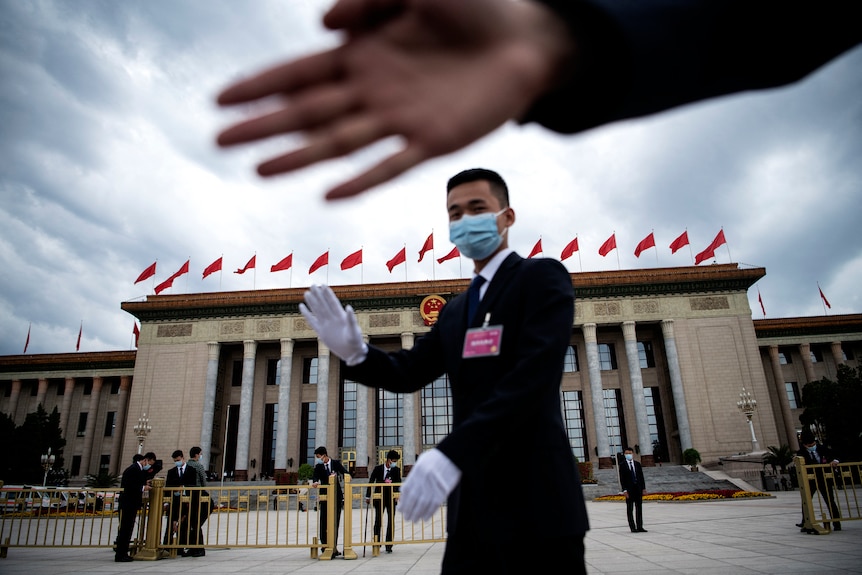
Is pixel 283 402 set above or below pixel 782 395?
above

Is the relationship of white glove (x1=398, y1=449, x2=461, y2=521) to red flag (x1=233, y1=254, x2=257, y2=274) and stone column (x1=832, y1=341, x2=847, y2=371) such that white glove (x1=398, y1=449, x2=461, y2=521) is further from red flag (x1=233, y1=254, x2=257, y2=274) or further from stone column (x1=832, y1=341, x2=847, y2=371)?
stone column (x1=832, y1=341, x2=847, y2=371)

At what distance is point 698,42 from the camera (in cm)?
101

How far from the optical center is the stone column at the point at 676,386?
100 ft

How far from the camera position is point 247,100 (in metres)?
0.99

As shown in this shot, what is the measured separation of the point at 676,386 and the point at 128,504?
30247mm

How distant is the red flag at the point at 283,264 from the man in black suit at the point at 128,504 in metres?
21.3

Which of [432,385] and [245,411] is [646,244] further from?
[245,411]

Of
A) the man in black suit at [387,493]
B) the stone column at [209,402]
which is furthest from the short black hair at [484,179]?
the stone column at [209,402]

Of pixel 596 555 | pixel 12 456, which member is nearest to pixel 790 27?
pixel 596 555

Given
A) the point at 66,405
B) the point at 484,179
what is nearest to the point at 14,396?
the point at 66,405

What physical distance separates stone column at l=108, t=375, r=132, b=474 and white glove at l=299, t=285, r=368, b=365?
43.2 meters

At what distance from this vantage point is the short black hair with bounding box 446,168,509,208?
7.41 feet

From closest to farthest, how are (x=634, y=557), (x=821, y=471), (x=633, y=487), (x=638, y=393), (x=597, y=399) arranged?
(x=634, y=557) → (x=821, y=471) → (x=633, y=487) → (x=638, y=393) → (x=597, y=399)

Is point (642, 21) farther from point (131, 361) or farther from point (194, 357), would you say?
point (131, 361)
